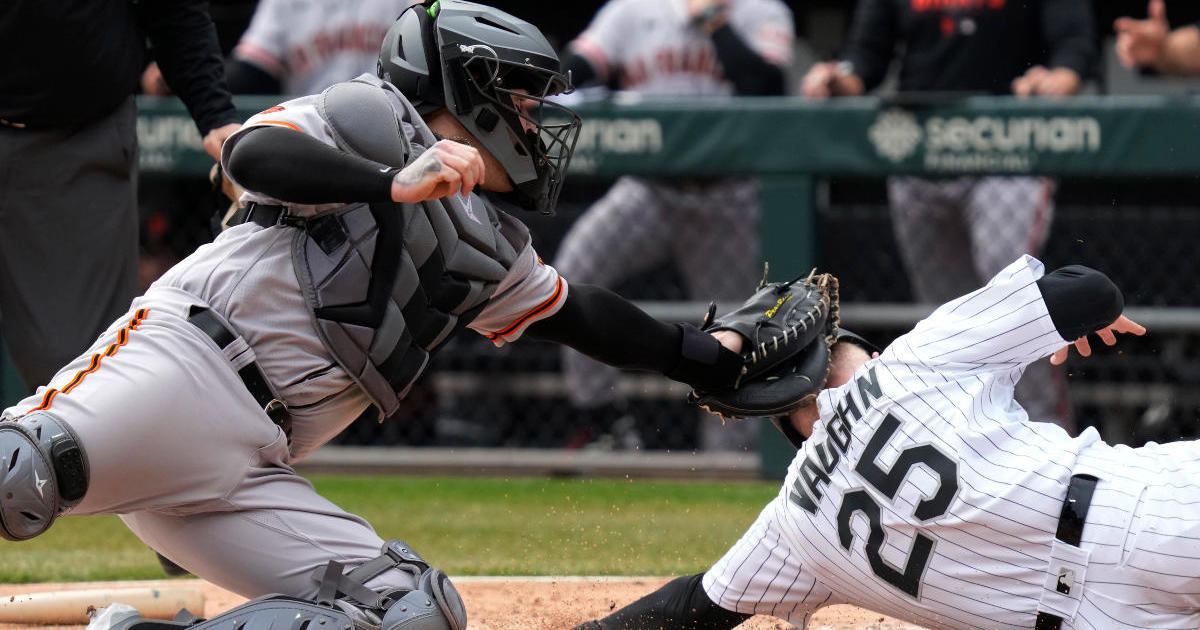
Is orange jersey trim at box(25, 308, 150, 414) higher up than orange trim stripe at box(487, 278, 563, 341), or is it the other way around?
orange jersey trim at box(25, 308, 150, 414)

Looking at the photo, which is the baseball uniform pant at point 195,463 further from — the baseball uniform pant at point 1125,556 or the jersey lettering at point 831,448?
the baseball uniform pant at point 1125,556

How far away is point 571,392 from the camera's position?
21.1ft

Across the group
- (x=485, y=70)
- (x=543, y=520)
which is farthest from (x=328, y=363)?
(x=543, y=520)

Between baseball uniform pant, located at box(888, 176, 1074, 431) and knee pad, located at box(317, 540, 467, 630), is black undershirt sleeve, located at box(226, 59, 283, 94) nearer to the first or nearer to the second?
baseball uniform pant, located at box(888, 176, 1074, 431)

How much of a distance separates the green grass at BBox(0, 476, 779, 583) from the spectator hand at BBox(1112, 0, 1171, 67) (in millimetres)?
2135

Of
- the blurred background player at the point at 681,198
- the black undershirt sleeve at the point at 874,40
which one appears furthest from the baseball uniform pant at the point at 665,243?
the black undershirt sleeve at the point at 874,40

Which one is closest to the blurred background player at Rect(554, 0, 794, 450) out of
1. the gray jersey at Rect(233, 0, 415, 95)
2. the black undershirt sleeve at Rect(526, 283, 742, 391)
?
the gray jersey at Rect(233, 0, 415, 95)

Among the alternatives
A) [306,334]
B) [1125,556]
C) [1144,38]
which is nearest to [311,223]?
[306,334]

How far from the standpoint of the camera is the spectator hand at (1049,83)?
5.79 meters

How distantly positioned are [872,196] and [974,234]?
2.38 ft

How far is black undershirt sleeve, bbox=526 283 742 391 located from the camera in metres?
3.23

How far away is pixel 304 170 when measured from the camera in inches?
99.3

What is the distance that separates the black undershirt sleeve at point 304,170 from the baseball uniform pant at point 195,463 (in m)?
0.31

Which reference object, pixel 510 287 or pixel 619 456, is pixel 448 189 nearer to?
pixel 510 287
